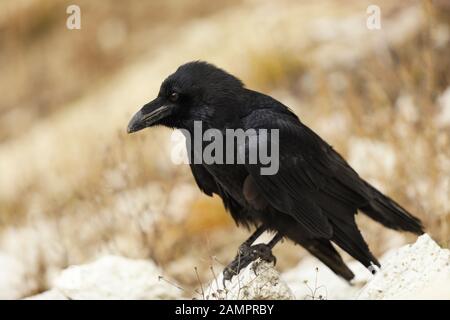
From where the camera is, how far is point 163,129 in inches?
423

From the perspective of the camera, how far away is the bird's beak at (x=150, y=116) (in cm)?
536

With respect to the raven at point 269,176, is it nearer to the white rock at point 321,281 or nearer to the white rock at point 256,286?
the white rock at point 256,286

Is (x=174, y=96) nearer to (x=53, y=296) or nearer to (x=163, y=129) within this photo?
(x=53, y=296)

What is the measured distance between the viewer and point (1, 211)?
10.2 meters

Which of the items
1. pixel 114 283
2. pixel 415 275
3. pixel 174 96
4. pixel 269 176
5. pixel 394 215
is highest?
pixel 174 96

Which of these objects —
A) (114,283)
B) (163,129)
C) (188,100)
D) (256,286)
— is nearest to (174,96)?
(188,100)

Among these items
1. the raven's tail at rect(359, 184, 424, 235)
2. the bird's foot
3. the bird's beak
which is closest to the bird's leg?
the bird's foot

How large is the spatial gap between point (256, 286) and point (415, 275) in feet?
3.26

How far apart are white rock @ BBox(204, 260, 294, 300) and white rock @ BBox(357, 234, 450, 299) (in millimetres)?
533

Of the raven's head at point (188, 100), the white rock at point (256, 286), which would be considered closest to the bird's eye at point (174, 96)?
the raven's head at point (188, 100)

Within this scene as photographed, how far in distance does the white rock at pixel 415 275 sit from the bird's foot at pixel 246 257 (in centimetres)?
77

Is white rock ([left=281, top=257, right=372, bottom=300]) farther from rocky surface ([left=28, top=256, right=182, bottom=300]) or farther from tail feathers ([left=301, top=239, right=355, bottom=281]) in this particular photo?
rocky surface ([left=28, top=256, right=182, bottom=300])

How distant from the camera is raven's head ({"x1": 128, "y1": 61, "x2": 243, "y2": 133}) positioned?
533cm

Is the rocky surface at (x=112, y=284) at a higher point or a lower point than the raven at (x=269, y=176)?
lower
